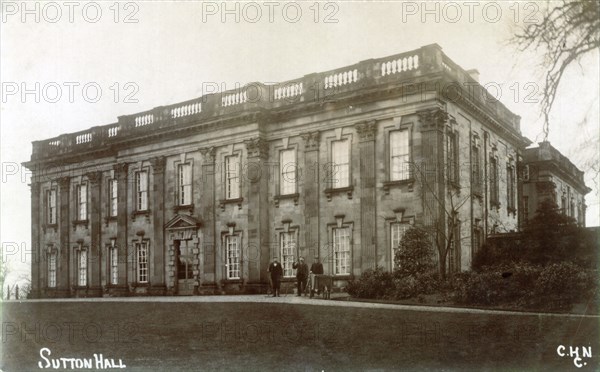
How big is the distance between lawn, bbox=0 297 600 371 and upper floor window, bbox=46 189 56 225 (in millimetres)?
20032

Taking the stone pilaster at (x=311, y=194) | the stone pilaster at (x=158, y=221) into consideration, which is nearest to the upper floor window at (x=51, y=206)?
the stone pilaster at (x=158, y=221)

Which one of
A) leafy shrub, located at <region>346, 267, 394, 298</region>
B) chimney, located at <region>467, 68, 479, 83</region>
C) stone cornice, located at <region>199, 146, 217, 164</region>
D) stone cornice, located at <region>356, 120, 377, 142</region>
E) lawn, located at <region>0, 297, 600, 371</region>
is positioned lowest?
lawn, located at <region>0, 297, 600, 371</region>

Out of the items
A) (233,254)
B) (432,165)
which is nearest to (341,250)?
(432,165)

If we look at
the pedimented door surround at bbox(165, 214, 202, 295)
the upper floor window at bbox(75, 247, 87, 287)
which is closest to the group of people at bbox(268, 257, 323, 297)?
the pedimented door surround at bbox(165, 214, 202, 295)

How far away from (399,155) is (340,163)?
2.56m

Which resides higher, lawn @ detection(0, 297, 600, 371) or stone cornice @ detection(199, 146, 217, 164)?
stone cornice @ detection(199, 146, 217, 164)

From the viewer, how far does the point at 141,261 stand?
116 ft

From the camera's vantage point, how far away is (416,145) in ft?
87.7

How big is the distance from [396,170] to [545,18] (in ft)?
52.9

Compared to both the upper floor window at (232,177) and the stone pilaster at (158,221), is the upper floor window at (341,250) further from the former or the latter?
the stone pilaster at (158,221)

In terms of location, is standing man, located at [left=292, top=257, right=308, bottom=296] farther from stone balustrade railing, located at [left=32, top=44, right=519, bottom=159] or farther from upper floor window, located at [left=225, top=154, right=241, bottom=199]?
stone balustrade railing, located at [left=32, top=44, right=519, bottom=159]

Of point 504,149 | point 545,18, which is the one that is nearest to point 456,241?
point 504,149

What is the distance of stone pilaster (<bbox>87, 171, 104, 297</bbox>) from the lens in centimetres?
3622

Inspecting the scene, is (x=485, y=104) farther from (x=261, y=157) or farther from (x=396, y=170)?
(x=261, y=157)
